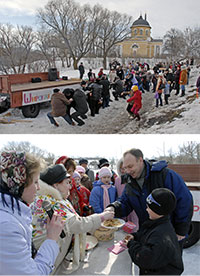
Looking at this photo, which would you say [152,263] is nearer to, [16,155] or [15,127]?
[16,155]

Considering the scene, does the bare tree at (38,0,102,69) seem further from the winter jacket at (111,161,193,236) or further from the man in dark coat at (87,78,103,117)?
the winter jacket at (111,161,193,236)

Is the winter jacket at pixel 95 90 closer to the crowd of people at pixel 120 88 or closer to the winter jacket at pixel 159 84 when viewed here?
the crowd of people at pixel 120 88

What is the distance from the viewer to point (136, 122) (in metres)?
2.40

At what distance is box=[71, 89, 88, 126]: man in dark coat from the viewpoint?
7.84 ft

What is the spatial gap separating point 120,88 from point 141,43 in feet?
1.79

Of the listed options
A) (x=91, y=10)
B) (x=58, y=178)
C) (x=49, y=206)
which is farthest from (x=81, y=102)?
(x=49, y=206)

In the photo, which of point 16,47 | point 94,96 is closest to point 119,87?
point 94,96

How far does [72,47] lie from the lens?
2264mm

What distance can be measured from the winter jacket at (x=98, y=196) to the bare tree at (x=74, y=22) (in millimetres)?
1258

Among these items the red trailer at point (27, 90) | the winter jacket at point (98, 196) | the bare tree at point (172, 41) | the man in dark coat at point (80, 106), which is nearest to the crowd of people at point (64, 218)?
the winter jacket at point (98, 196)

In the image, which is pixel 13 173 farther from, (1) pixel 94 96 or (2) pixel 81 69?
(2) pixel 81 69

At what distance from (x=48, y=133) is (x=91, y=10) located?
124 cm

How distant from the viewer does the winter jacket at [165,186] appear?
161 cm

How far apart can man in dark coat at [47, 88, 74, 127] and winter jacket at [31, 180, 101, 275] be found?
42.3 inches
